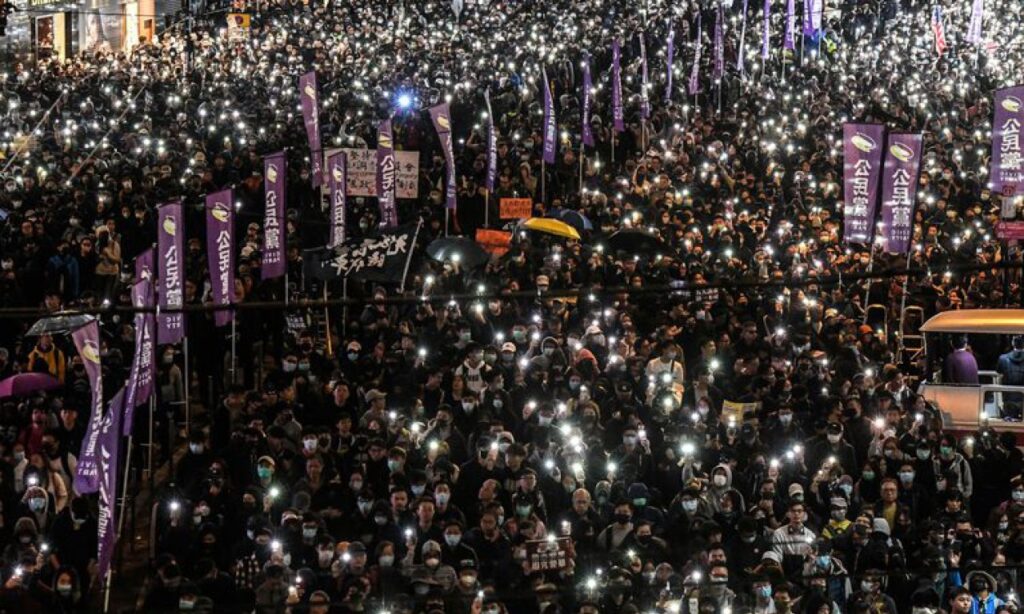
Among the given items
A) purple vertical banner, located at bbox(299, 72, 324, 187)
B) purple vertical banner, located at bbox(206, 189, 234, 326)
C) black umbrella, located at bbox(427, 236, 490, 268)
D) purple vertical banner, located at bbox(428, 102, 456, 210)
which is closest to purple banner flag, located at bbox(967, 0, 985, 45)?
purple vertical banner, located at bbox(428, 102, 456, 210)

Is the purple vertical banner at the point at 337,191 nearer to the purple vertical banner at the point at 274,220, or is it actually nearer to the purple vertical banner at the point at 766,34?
the purple vertical banner at the point at 274,220

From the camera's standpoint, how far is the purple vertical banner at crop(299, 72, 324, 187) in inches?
930

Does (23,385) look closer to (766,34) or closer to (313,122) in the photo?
(313,122)

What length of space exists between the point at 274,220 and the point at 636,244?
5.31 metres

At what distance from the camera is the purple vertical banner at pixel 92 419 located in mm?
11945

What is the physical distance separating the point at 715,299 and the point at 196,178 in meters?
8.77

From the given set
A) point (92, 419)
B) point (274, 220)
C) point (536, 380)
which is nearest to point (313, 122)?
point (274, 220)

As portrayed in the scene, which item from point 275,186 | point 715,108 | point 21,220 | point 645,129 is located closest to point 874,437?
point 275,186

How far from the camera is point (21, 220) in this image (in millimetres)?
22000

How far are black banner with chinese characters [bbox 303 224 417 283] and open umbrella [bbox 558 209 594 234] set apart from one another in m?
5.04

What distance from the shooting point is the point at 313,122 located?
2356 cm

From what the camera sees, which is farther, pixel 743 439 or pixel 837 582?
pixel 743 439

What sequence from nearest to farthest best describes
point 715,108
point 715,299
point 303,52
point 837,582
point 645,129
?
point 837,582 < point 715,299 < point 645,129 < point 715,108 < point 303,52

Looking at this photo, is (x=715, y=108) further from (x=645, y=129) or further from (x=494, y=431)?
(x=494, y=431)
